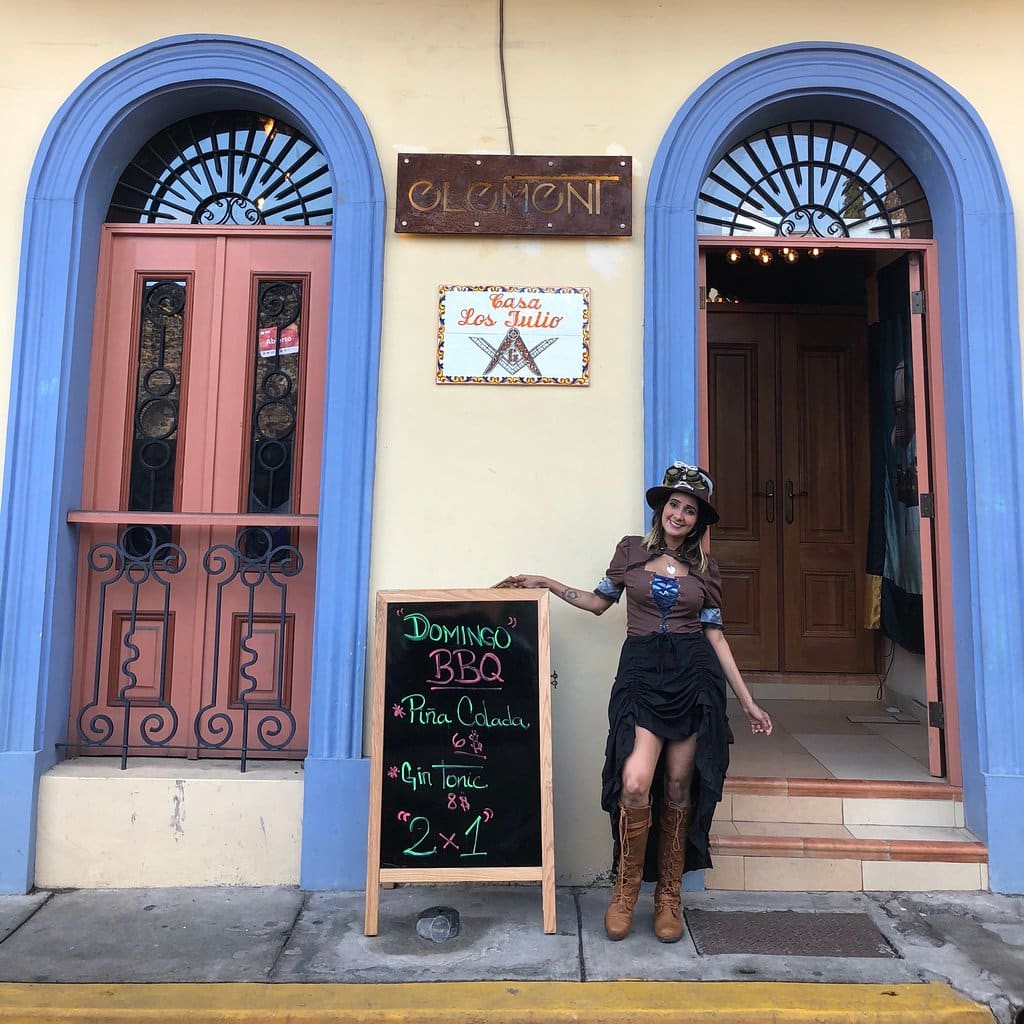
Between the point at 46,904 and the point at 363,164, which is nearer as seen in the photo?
the point at 46,904

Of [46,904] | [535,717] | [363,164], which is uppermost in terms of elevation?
[363,164]

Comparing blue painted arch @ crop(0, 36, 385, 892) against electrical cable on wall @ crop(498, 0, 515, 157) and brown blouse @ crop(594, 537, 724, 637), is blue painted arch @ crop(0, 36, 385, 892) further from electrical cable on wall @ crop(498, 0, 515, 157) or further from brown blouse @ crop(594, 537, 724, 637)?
brown blouse @ crop(594, 537, 724, 637)

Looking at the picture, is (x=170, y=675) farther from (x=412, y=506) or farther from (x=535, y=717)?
(x=535, y=717)

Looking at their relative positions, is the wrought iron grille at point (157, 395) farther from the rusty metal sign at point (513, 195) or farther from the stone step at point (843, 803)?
the stone step at point (843, 803)

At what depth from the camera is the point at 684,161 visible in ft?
13.1

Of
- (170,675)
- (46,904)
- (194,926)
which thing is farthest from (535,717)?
Answer: (46,904)

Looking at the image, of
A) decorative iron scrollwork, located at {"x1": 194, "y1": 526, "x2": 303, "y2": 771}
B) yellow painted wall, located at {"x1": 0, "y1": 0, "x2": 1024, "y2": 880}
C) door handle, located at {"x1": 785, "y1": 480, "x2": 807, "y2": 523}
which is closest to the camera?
yellow painted wall, located at {"x1": 0, "y1": 0, "x2": 1024, "y2": 880}

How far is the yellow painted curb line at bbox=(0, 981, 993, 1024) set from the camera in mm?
2719

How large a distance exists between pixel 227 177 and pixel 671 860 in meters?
4.10

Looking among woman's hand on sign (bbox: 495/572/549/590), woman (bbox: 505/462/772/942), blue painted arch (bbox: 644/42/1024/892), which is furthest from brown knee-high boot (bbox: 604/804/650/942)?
blue painted arch (bbox: 644/42/1024/892)

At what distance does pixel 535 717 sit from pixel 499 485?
1.14 metres

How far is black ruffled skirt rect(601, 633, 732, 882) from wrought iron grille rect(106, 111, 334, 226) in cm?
287

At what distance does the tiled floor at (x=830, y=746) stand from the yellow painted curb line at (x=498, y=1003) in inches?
53.7

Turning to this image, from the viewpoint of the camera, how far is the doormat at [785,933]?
10.4 feet
